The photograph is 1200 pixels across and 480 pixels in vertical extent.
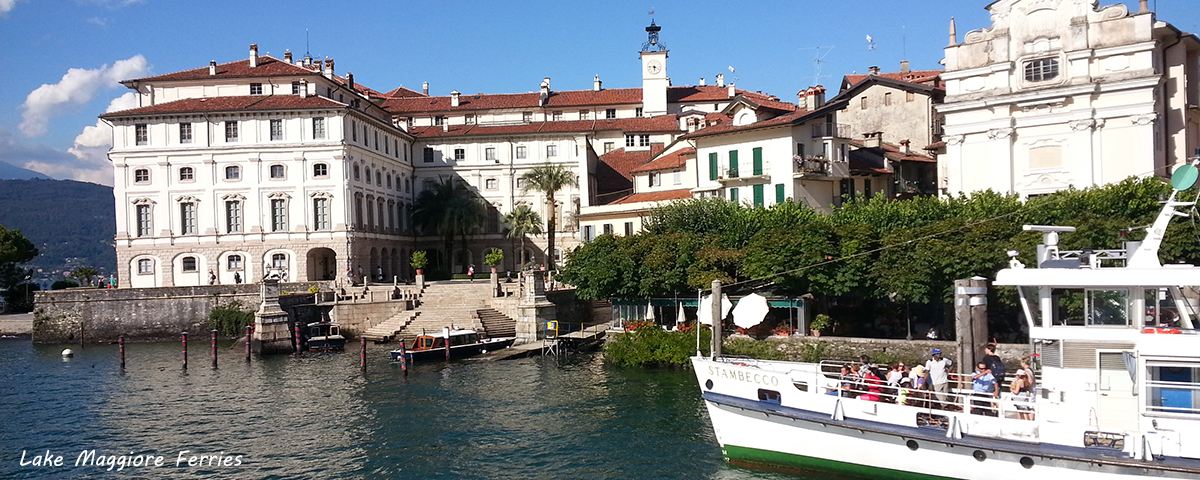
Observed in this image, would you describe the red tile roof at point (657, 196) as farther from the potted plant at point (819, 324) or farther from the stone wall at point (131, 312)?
the stone wall at point (131, 312)

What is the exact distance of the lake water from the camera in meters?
24.6

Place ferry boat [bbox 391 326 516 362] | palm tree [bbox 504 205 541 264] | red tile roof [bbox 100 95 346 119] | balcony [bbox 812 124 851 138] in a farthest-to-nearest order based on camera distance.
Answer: palm tree [bbox 504 205 541 264], red tile roof [bbox 100 95 346 119], balcony [bbox 812 124 851 138], ferry boat [bbox 391 326 516 362]

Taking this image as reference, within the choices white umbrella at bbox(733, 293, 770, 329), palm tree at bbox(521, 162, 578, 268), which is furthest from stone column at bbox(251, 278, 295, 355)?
white umbrella at bbox(733, 293, 770, 329)

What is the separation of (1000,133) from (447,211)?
141 feet

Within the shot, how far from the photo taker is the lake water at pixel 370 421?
24641 millimetres

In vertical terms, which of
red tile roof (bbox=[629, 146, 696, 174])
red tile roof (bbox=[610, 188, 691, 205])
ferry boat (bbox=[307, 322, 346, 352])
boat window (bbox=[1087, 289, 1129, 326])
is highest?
red tile roof (bbox=[629, 146, 696, 174])

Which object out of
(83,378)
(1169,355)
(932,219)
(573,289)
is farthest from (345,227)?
(1169,355)

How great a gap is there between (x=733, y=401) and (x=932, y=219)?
2280 cm

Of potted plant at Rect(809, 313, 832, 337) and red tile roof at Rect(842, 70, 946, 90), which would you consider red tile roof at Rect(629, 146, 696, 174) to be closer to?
red tile roof at Rect(842, 70, 946, 90)

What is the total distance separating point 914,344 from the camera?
3412 centimetres

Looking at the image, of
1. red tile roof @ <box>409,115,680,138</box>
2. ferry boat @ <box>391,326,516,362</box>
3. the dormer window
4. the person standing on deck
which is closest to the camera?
the person standing on deck

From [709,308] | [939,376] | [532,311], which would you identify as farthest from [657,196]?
[939,376]

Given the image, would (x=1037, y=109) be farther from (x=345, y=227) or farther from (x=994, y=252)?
(x=345, y=227)

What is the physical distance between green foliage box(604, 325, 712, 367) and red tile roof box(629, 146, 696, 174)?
2374 centimetres
